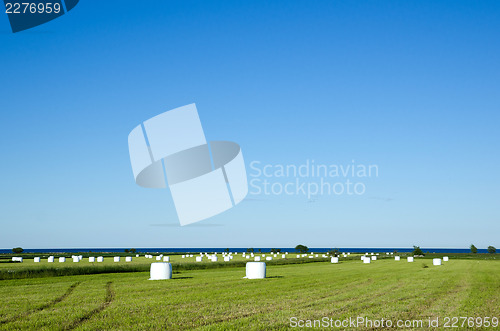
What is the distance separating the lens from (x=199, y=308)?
19359 mm

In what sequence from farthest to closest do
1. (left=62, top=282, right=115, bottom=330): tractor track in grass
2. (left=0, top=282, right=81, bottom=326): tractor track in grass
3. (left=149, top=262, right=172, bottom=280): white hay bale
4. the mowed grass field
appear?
(left=149, top=262, right=172, bottom=280): white hay bale < (left=0, top=282, right=81, bottom=326): tractor track in grass < the mowed grass field < (left=62, top=282, right=115, bottom=330): tractor track in grass

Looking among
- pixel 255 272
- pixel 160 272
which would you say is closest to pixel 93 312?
pixel 160 272

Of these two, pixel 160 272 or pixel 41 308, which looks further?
pixel 160 272

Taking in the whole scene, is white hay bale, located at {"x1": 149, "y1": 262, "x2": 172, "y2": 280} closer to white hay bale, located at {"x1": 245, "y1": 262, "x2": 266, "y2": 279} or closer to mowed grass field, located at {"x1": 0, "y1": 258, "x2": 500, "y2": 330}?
white hay bale, located at {"x1": 245, "y1": 262, "x2": 266, "y2": 279}

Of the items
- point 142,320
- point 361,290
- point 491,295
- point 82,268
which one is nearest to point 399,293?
point 361,290

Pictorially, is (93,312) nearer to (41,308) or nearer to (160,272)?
(41,308)

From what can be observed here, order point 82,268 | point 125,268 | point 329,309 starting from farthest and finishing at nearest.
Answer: point 125,268 → point 82,268 → point 329,309

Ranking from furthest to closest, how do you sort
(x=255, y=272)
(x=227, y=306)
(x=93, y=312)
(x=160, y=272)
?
(x=255, y=272) < (x=160, y=272) < (x=227, y=306) < (x=93, y=312)

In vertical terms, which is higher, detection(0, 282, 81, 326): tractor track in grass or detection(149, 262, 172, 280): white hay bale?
detection(149, 262, 172, 280): white hay bale

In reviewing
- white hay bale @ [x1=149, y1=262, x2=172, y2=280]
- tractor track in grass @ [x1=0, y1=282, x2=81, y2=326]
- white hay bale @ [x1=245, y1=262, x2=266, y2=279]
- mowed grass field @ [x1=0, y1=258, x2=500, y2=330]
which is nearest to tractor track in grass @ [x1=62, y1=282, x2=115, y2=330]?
mowed grass field @ [x1=0, y1=258, x2=500, y2=330]

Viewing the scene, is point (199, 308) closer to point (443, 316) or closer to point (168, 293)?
point (168, 293)

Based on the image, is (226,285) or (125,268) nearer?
(226,285)

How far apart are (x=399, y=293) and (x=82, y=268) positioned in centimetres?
3348

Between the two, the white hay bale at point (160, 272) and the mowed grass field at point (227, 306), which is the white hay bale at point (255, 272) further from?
the mowed grass field at point (227, 306)
